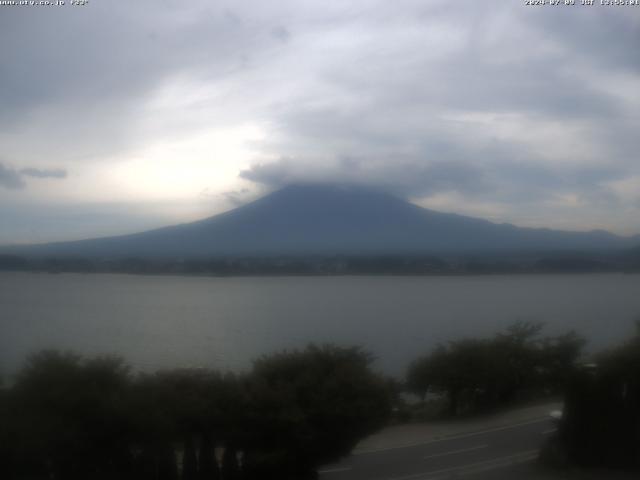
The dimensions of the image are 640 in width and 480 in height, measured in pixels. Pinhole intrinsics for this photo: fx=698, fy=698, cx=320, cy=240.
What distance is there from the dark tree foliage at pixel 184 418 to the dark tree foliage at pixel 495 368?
12.6ft

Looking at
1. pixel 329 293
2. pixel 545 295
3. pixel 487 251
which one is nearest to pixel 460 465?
pixel 487 251

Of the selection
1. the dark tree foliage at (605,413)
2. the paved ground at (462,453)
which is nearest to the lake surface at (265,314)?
the paved ground at (462,453)

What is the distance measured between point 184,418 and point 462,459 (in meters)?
4.32

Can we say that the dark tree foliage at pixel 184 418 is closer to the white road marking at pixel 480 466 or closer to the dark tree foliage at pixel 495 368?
the white road marking at pixel 480 466

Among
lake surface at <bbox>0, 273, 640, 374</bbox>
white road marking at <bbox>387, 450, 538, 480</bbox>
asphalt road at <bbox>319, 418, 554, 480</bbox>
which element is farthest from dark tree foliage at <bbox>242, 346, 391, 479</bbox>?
white road marking at <bbox>387, 450, 538, 480</bbox>

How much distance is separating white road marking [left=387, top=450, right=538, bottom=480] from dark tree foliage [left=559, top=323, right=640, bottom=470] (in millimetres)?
632

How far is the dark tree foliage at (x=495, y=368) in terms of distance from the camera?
14.4 metres

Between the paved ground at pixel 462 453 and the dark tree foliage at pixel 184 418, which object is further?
the paved ground at pixel 462 453

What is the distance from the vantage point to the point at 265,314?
2798 centimetres

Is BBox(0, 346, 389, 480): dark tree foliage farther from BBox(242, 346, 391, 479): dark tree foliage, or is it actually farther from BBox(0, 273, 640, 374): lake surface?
BBox(0, 273, 640, 374): lake surface

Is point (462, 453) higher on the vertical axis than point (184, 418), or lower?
lower

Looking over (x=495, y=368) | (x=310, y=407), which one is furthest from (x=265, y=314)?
(x=310, y=407)

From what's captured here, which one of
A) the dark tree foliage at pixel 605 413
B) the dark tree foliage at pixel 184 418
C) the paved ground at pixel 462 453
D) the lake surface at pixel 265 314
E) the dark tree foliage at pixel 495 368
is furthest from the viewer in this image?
the lake surface at pixel 265 314

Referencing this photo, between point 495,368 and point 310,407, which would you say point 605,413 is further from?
point 495,368
